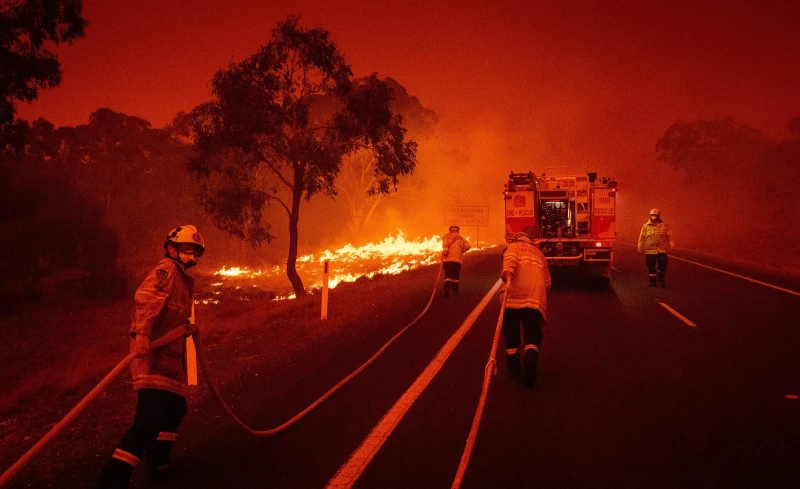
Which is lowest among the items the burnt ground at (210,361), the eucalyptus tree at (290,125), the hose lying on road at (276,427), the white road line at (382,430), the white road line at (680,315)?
the burnt ground at (210,361)

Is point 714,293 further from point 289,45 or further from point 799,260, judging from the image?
point 799,260

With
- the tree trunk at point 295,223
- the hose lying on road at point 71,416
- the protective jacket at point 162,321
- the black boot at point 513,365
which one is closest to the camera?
the hose lying on road at point 71,416

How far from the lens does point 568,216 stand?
16156 mm

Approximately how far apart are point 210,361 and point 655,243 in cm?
1083

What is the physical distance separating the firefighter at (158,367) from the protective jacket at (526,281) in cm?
347

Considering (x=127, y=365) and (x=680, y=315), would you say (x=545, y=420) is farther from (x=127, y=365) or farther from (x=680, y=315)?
(x=680, y=315)

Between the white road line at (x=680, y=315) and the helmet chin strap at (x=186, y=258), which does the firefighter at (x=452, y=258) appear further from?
the helmet chin strap at (x=186, y=258)

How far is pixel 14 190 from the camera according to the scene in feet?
76.4

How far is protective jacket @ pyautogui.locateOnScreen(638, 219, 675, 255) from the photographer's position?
1402 centimetres

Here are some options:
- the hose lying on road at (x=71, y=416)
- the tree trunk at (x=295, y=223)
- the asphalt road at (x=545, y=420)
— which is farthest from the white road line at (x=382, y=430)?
the tree trunk at (x=295, y=223)

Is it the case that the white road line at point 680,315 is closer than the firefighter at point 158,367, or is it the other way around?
the firefighter at point 158,367

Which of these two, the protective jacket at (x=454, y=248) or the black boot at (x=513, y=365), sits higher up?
the protective jacket at (x=454, y=248)

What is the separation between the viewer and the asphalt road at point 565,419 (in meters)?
4.19

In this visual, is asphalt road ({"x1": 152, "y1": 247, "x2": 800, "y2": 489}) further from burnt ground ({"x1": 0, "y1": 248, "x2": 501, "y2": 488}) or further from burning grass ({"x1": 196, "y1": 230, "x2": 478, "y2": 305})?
burning grass ({"x1": 196, "y1": 230, "x2": 478, "y2": 305})
